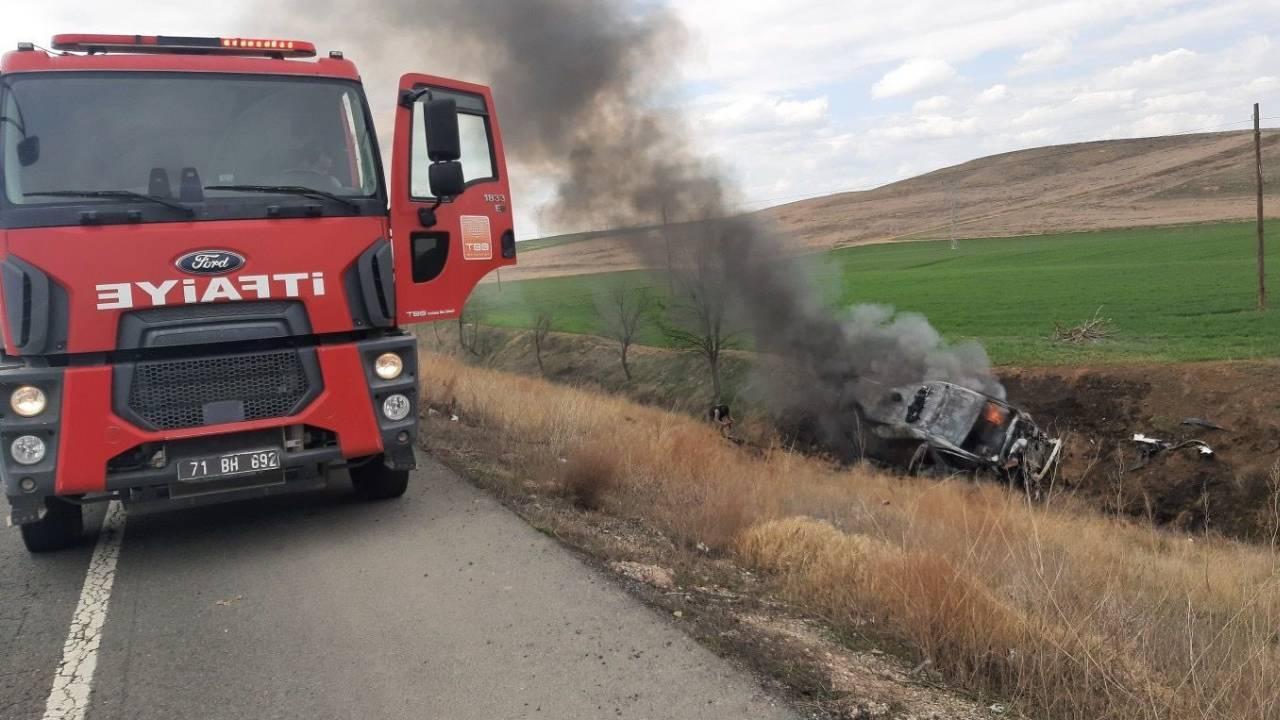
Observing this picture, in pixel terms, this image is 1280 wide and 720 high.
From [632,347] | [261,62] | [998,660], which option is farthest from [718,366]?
[998,660]

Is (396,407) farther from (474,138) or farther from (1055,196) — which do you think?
(1055,196)

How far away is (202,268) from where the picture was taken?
4.78m

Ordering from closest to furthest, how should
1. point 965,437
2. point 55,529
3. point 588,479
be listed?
point 55,529
point 588,479
point 965,437

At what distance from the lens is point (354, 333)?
211 inches

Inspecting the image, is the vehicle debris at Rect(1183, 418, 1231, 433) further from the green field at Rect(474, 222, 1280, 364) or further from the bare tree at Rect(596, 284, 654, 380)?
the bare tree at Rect(596, 284, 654, 380)

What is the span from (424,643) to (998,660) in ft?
7.67

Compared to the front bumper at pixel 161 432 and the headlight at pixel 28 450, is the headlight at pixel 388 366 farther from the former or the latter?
the headlight at pixel 28 450

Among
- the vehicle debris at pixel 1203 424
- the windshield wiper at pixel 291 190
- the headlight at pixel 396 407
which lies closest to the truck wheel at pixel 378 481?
the headlight at pixel 396 407

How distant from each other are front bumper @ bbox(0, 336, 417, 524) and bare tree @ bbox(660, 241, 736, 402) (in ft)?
49.1

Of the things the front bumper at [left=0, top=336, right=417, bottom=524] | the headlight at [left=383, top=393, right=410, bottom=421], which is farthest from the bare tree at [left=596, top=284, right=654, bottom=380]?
the front bumper at [left=0, top=336, right=417, bottom=524]

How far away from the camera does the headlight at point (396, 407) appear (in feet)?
17.6

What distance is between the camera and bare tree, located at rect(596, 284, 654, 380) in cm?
2611

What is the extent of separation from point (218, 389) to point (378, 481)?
1502 millimetres

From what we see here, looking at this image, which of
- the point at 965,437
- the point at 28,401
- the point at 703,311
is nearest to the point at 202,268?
the point at 28,401
